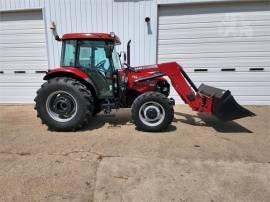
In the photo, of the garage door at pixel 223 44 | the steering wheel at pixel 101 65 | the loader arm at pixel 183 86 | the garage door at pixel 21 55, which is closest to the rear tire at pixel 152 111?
the loader arm at pixel 183 86

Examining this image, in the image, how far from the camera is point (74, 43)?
4.51 meters

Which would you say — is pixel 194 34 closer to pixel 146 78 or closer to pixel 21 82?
pixel 146 78

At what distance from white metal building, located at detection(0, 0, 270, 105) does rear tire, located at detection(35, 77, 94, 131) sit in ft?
8.74

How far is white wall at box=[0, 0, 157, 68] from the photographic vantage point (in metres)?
6.46

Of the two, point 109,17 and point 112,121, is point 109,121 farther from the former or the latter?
point 109,17

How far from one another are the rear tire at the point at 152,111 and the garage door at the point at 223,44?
2680mm

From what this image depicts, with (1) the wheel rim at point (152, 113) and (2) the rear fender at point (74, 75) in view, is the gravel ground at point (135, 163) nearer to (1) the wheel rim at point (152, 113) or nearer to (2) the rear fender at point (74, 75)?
(1) the wheel rim at point (152, 113)

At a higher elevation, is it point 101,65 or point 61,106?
point 101,65

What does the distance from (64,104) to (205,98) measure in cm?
268

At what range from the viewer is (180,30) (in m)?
6.59

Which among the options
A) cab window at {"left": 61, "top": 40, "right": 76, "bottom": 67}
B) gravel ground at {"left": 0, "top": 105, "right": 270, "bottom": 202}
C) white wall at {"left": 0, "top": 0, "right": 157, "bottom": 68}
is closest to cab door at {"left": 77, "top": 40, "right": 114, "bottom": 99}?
cab window at {"left": 61, "top": 40, "right": 76, "bottom": 67}

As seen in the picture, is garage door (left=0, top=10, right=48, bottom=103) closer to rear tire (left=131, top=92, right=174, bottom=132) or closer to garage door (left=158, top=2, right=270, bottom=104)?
garage door (left=158, top=2, right=270, bottom=104)

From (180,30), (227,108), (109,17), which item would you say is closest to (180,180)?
(227,108)

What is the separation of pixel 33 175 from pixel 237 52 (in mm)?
5889
